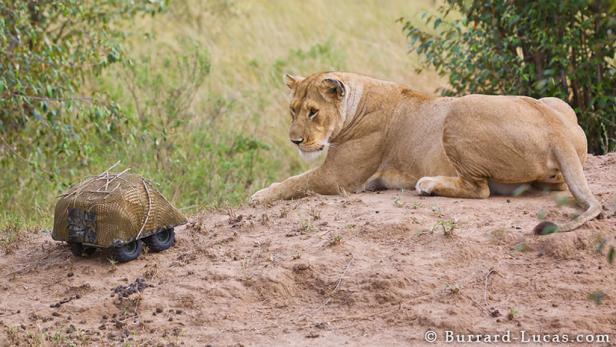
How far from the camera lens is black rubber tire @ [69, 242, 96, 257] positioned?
211 inches

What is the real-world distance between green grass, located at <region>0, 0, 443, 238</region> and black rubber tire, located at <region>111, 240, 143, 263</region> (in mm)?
1041

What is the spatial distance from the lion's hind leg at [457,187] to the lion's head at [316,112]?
3.00ft

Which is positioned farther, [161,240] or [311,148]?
[311,148]

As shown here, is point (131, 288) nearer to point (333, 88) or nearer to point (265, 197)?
point (265, 197)

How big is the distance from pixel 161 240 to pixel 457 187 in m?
1.91

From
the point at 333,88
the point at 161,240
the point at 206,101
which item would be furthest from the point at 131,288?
the point at 206,101

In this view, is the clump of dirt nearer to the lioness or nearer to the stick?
the lioness

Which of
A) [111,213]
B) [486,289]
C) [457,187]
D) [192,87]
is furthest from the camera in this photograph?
[192,87]

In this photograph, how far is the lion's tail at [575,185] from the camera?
4934 millimetres

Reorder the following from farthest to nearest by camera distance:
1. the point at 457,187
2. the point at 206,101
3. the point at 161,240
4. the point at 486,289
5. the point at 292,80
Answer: the point at 206,101 < the point at 292,80 < the point at 457,187 < the point at 161,240 < the point at 486,289

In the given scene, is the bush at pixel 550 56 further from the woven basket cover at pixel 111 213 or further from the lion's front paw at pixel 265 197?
the woven basket cover at pixel 111 213

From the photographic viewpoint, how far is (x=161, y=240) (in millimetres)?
5465

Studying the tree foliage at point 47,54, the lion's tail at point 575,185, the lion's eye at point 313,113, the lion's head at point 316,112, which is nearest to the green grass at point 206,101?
the tree foliage at point 47,54

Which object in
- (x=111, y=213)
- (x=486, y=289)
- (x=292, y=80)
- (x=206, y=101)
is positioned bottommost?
(x=206, y=101)
